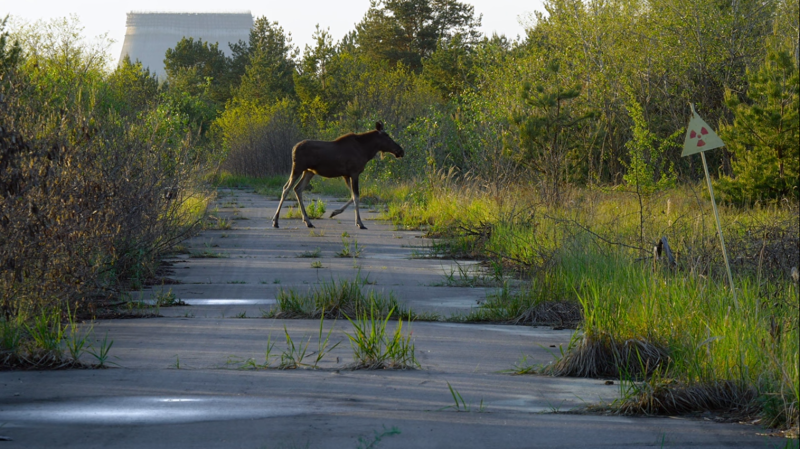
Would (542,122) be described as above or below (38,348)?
above

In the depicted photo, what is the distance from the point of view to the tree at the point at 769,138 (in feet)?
59.5

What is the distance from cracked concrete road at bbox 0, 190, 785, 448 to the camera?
177 inches

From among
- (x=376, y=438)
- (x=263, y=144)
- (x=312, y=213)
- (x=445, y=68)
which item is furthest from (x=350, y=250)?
(x=445, y=68)

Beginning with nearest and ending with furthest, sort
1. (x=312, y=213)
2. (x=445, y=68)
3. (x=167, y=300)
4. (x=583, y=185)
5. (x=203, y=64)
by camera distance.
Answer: (x=167, y=300)
(x=312, y=213)
(x=583, y=185)
(x=445, y=68)
(x=203, y=64)

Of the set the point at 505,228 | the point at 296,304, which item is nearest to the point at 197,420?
the point at 296,304

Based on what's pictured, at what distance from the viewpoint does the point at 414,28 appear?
72.6 meters

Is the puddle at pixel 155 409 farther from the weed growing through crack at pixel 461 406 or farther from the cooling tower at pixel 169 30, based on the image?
the cooling tower at pixel 169 30

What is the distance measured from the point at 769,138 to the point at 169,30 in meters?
124

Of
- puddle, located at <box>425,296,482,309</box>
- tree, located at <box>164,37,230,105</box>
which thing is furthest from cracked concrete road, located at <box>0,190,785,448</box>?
tree, located at <box>164,37,230,105</box>

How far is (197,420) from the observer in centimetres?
476

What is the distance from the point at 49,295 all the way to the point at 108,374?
1.62 m

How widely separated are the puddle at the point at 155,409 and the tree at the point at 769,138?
15188 millimetres

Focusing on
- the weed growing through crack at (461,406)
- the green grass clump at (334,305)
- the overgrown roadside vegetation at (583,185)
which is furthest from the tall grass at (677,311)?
the green grass clump at (334,305)

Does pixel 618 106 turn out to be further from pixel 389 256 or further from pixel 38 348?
pixel 38 348
